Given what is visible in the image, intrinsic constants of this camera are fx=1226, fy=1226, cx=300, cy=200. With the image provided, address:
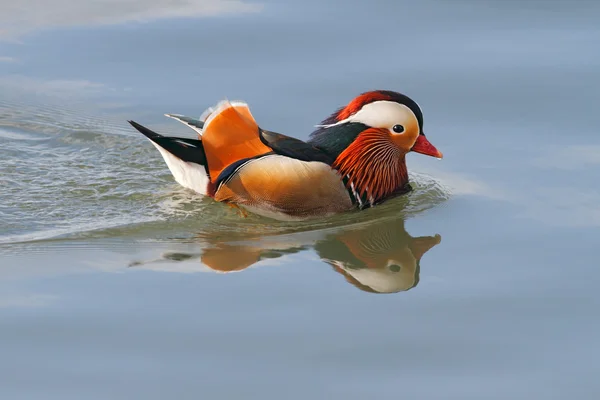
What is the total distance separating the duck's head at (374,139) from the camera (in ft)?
28.7

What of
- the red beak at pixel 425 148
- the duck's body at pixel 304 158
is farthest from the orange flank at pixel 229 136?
the red beak at pixel 425 148

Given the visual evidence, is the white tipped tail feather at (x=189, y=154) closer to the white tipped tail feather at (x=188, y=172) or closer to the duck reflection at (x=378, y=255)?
the white tipped tail feather at (x=188, y=172)

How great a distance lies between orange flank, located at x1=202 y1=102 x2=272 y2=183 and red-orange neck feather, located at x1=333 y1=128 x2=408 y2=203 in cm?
62

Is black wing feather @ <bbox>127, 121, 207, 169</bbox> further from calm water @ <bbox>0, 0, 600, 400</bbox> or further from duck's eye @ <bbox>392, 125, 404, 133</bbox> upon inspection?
duck's eye @ <bbox>392, 125, 404, 133</bbox>

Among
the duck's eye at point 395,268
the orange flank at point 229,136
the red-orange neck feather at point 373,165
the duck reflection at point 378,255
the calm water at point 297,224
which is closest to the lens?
the calm water at point 297,224

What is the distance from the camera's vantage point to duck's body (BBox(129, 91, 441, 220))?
8469 mm

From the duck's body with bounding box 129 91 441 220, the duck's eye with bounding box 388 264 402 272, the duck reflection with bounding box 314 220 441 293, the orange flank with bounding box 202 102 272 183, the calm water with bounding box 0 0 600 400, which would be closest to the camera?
the calm water with bounding box 0 0 600 400

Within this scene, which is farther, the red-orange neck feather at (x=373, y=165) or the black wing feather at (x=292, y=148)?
the red-orange neck feather at (x=373, y=165)

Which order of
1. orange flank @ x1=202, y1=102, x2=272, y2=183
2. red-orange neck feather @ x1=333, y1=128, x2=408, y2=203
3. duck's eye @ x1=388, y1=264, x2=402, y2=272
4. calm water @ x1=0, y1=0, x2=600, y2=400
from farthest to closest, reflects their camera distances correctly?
red-orange neck feather @ x1=333, y1=128, x2=408, y2=203
orange flank @ x1=202, y1=102, x2=272, y2=183
duck's eye @ x1=388, y1=264, x2=402, y2=272
calm water @ x1=0, y1=0, x2=600, y2=400

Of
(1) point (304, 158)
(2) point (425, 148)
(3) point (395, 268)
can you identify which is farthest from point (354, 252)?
(2) point (425, 148)

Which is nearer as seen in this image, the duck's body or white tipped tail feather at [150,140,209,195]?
the duck's body

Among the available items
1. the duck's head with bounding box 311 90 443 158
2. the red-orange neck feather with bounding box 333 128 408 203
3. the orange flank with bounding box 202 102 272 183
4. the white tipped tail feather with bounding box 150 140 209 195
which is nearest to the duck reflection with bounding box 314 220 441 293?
the red-orange neck feather with bounding box 333 128 408 203

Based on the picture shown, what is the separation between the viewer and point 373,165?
29.0ft

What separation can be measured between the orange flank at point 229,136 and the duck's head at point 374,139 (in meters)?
0.50
